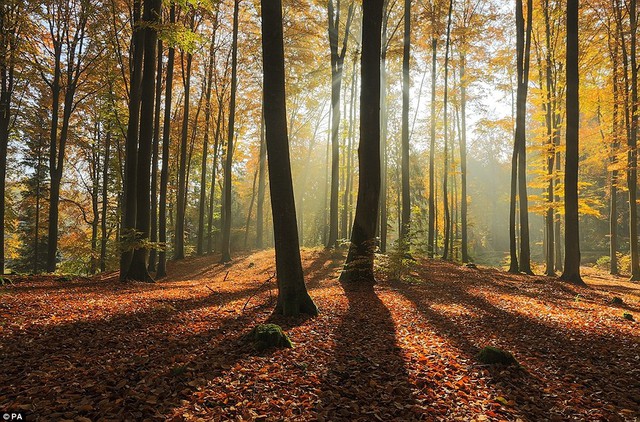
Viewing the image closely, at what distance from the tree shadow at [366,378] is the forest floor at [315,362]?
0.02 meters

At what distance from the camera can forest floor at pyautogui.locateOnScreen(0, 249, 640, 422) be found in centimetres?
300

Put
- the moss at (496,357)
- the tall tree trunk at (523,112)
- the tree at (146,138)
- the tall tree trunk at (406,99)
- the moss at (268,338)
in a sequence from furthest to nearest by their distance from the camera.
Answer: the tall tree trunk at (523,112) → the tall tree trunk at (406,99) → the tree at (146,138) → the moss at (268,338) → the moss at (496,357)

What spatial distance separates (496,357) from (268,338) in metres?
2.89

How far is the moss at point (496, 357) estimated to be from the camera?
404 centimetres

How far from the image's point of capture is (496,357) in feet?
13.4

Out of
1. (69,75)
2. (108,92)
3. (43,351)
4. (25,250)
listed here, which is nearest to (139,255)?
(43,351)

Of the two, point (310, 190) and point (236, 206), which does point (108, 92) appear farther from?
point (310, 190)

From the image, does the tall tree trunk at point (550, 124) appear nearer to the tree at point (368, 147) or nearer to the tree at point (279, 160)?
the tree at point (368, 147)

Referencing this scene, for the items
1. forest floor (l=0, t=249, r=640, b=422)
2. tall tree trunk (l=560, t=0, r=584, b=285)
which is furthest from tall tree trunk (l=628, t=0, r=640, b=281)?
forest floor (l=0, t=249, r=640, b=422)

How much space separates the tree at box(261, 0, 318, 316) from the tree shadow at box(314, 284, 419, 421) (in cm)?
115

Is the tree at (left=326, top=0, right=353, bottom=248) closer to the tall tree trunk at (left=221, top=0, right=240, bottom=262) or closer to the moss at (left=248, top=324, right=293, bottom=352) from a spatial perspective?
the tall tree trunk at (left=221, top=0, right=240, bottom=262)

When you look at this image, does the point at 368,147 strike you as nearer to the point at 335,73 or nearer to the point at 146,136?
the point at 146,136

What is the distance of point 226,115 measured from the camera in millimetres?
24516

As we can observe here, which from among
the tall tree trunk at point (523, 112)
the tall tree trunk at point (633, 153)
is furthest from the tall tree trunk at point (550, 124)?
the tall tree trunk at point (633, 153)
